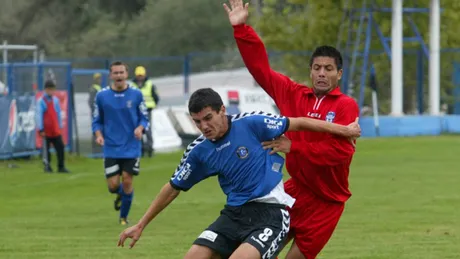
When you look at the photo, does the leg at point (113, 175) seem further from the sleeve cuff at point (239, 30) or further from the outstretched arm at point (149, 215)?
the outstretched arm at point (149, 215)

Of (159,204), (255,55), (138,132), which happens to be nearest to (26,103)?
(138,132)

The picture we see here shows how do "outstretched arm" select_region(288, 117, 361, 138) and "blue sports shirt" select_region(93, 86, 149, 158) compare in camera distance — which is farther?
"blue sports shirt" select_region(93, 86, 149, 158)

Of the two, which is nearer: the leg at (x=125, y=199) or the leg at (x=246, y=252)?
the leg at (x=246, y=252)

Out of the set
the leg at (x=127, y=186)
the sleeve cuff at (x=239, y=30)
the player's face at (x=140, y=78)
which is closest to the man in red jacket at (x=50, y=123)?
the player's face at (x=140, y=78)

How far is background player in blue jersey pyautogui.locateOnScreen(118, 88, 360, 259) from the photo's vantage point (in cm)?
784

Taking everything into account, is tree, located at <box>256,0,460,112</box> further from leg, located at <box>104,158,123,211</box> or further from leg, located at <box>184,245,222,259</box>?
leg, located at <box>184,245,222,259</box>

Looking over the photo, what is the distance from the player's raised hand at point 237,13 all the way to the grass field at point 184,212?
4102 millimetres

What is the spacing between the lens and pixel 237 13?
8.63m

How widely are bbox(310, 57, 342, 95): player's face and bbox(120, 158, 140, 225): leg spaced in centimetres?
725

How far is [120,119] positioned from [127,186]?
1.04 m

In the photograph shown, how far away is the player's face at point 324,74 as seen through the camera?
8523 millimetres

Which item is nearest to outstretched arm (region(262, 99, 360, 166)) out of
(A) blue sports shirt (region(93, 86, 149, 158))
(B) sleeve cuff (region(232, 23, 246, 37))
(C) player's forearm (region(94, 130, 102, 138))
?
(B) sleeve cuff (region(232, 23, 246, 37))

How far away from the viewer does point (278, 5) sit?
1898 inches

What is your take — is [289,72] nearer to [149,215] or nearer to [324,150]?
[324,150]
